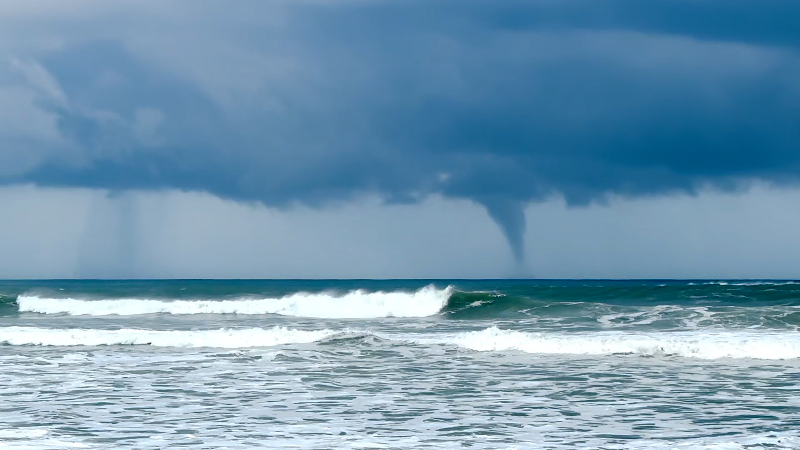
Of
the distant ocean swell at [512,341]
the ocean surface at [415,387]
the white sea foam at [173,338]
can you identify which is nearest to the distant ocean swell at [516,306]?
the ocean surface at [415,387]

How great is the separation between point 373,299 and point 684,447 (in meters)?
30.9

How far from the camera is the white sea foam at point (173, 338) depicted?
22.4m

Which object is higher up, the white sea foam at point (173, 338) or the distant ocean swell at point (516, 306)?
the distant ocean swell at point (516, 306)

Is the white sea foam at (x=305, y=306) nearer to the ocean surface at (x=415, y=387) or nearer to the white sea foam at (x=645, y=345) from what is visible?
the ocean surface at (x=415, y=387)

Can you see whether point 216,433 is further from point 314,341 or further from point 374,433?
point 314,341

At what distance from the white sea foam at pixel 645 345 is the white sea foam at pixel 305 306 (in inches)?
626

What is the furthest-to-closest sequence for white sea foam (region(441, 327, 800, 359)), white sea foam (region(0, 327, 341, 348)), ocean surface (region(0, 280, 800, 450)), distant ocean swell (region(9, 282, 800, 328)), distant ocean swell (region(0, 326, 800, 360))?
distant ocean swell (region(9, 282, 800, 328)) → white sea foam (region(0, 327, 341, 348)) → distant ocean swell (region(0, 326, 800, 360)) → white sea foam (region(441, 327, 800, 359)) → ocean surface (region(0, 280, 800, 450))

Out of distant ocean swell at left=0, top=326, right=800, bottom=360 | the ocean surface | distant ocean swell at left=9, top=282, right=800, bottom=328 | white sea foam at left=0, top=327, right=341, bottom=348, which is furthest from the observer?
distant ocean swell at left=9, top=282, right=800, bottom=328

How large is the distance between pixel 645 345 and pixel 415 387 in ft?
26.3

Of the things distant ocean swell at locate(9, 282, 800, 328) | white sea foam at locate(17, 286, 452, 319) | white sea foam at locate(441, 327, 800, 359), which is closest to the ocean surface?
white sea foam at locate(441, 327, 800, 359)

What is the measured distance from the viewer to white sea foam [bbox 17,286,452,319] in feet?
127

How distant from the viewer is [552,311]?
33.0m

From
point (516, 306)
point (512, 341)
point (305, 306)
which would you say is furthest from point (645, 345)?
point (305, 306)

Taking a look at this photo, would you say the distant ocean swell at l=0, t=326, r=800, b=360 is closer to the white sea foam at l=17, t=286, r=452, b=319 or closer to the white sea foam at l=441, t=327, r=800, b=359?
the white sea foam at l=441, t=327, r=800, b=359
